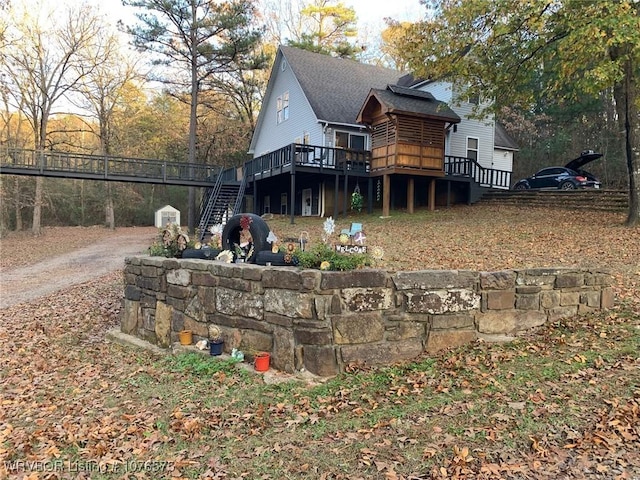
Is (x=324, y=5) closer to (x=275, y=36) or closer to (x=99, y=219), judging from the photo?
(x=275, y=36)

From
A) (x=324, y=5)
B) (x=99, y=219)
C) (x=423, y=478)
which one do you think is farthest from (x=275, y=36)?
(x=423, y=478)

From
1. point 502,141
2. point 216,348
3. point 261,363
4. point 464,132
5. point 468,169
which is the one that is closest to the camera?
point 261,363

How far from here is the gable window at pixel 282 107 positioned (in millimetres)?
21573

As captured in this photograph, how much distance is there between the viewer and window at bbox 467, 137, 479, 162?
20281 millimetres

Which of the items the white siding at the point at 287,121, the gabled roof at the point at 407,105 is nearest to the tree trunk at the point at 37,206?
the white siding at the point at 287,121

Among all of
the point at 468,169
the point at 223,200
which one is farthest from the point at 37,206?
the point at 468,169

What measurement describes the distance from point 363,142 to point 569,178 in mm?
8878

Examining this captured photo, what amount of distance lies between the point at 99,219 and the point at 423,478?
34701 mm

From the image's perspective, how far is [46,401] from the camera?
432 centimetres

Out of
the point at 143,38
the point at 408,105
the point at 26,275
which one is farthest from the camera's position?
the point at 143,38

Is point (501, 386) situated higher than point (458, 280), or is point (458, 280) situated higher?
point (458, 280)

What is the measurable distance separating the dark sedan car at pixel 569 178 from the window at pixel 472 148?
279cm

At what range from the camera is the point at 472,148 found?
20391 millimetres

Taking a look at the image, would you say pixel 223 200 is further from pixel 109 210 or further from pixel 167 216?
pixel 109 210
